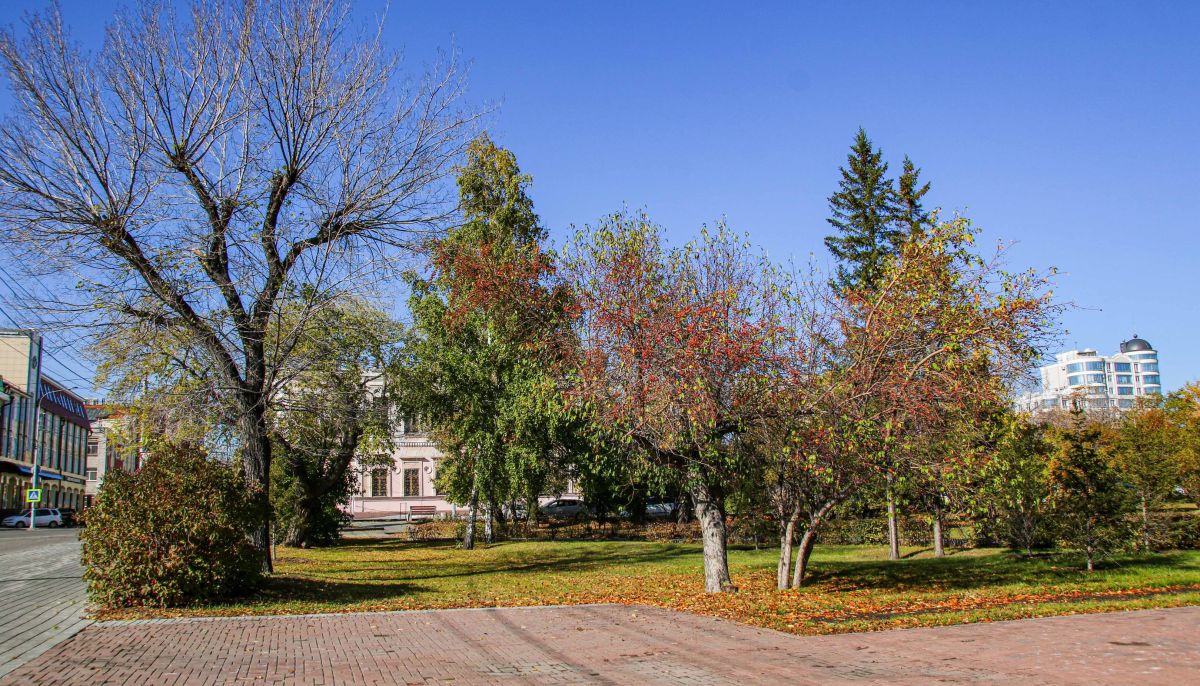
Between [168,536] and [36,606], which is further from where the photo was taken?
[36,606]

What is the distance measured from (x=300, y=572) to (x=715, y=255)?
473 inches

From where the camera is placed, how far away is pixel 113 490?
11.7m

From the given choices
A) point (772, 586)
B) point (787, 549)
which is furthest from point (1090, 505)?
point (772, 586)

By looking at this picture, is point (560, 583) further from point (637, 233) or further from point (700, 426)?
point (637, 233)

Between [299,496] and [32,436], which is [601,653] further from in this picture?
[32,436]

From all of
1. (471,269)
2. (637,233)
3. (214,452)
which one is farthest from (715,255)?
(214,452)

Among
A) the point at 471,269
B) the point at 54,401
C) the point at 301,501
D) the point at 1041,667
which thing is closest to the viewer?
the point at 1041,667

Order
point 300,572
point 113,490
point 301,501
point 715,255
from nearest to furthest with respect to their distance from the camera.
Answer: point 113,490 < point 715,255 < point 300,572 < point 301,501

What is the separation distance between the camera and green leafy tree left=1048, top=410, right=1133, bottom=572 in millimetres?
16250

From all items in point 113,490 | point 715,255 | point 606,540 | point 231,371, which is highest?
point 715,255

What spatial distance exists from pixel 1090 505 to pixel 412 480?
162 feet

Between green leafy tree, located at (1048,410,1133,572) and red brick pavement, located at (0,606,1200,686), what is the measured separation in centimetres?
604

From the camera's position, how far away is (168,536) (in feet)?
37.4

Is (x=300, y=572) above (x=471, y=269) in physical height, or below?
below
